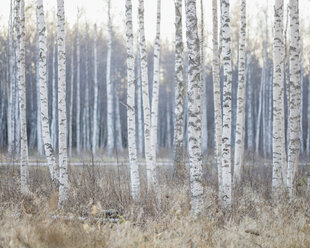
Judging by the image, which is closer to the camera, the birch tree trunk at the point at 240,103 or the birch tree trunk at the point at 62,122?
the birch tree trunk at the point at 62,122

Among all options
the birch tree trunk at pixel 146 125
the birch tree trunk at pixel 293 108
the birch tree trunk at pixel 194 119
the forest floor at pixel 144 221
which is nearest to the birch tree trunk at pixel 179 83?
the birch tree trunk at pixel 146 125

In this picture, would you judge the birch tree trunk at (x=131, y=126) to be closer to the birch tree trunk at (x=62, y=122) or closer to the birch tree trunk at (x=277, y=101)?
the birch tree trunk at (x=62, y=122)

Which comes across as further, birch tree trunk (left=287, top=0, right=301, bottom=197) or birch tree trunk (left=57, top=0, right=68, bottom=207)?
birch tree trunk (left=287, top=0, right=301, bottom=197)

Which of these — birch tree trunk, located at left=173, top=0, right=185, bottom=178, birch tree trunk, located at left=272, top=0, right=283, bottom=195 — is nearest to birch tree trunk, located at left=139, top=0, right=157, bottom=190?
birch tree trunk, located at left=173, top=0, right=185, bottom=178

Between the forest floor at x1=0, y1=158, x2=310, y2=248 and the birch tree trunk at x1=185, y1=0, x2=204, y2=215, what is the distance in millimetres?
345

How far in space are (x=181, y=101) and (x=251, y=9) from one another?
1877 cm

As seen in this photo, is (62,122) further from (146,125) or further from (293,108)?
(293,108)

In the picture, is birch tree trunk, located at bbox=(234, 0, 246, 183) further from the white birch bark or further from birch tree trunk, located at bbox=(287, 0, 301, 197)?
birch tree trunk, located at bbox=(287, 0, 301, 197)

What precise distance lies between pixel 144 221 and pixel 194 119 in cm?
197

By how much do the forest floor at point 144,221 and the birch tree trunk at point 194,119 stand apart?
0.35 m

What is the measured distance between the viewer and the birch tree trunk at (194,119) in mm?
6750

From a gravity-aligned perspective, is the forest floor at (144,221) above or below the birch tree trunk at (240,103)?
below

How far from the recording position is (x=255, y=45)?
1281 inches

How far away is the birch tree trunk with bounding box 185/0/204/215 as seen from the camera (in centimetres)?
675
